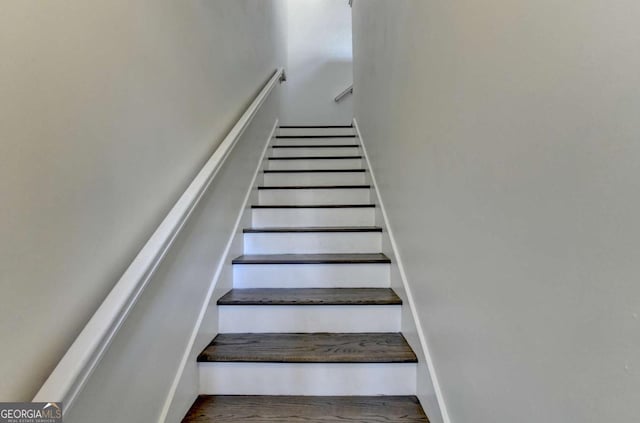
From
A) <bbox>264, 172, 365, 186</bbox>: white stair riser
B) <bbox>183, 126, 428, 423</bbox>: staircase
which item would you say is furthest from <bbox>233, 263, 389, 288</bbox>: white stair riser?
<bbox>264, 172, 365, 186</bbox>: white stair riser

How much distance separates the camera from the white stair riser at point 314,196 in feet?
7.97

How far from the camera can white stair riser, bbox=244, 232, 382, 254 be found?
6.66 ft

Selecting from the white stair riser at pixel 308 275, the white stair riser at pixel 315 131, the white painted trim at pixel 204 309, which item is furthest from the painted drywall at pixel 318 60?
the white stair riser at pixel 308 275

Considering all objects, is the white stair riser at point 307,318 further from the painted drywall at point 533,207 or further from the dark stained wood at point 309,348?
the painted drywall at point 533,207

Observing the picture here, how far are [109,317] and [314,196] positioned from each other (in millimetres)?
1797

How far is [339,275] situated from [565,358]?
1.28 meters

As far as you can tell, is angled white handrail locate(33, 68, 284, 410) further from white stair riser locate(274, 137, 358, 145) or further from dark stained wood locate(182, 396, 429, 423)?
white stair riser locate(274, 137, 358, 145)

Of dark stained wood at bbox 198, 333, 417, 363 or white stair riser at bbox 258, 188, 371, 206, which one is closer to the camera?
dark stained wood at bbox 198, 333, 417, 363

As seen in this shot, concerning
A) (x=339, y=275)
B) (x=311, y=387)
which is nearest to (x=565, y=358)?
(x=311, y=387)

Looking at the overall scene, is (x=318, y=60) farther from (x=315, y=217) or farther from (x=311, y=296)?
(x=311, y=296)

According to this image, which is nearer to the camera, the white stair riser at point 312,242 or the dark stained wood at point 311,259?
the dark stained wood at point 311,259

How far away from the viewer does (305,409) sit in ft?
4.00

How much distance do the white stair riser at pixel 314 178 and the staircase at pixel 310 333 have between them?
18.4 inches

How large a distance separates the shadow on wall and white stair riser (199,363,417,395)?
380 cm
